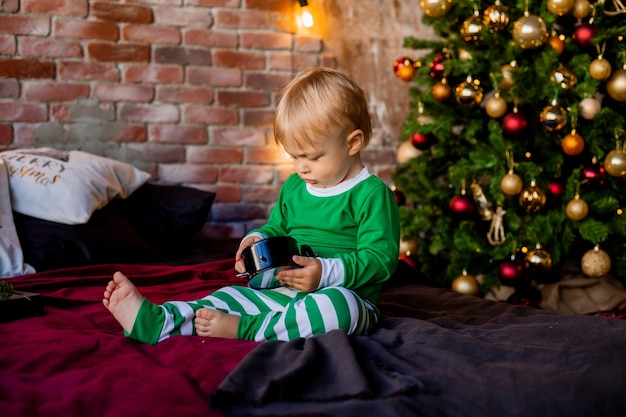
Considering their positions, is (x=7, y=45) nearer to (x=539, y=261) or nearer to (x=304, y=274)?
(x=304, y=274)

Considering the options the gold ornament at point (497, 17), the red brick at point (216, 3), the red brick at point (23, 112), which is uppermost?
the red brick at point (216, 3)

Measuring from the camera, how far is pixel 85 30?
268 centimetres

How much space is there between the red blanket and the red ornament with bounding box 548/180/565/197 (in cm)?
132

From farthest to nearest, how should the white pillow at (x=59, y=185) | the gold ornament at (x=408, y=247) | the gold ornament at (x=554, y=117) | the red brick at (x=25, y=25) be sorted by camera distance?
the red brick at (x=25, y=25)
the gold ornament at (x=408, y=247)
the gold ornament at (x=554, y=117)
the white pillow at (x=59, y=185)

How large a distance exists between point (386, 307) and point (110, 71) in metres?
1.76

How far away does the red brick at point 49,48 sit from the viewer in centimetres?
261

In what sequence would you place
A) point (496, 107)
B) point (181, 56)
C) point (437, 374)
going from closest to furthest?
point (437, 374), point (496, 107), point (181, 56)

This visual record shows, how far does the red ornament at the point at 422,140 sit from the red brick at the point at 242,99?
0.78m

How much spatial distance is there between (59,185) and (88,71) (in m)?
0.84

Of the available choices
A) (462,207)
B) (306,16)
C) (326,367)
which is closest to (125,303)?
(326,367)

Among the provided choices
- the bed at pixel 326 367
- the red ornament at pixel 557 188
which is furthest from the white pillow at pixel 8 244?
the red ornament at pixel 557 188

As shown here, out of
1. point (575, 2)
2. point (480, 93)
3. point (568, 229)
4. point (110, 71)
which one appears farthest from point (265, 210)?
point (575, 2)

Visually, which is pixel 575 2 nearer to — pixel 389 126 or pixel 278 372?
pixel 389 126

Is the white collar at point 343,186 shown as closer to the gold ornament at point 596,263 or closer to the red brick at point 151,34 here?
the gold ornament at point 596,263
